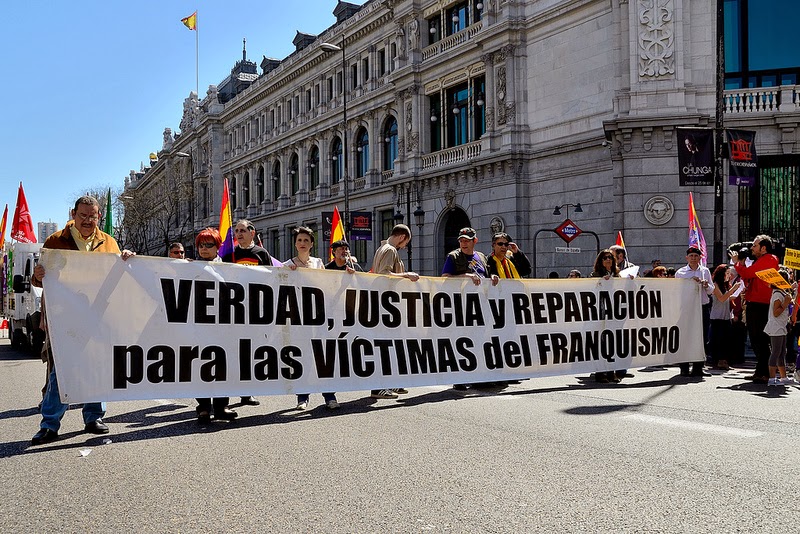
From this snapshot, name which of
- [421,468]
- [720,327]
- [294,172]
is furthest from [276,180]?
[421,468]

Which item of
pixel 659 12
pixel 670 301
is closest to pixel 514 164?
pixel 659 12

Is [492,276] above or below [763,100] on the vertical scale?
below

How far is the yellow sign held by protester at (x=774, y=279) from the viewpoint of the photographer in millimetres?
9539

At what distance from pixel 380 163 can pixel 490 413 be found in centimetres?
3143

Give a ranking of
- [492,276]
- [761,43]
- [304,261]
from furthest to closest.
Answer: [761,43] → [492,276] → [304,261]

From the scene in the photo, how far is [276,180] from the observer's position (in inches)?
2053

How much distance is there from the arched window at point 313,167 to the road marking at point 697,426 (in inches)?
1575

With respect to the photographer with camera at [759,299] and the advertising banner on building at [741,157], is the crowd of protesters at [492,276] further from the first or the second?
the advertising banner on building at [741,157]

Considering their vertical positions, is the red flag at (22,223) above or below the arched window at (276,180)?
below

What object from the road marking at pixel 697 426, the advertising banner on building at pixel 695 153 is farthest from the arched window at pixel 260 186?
the road marking at pixel 697 426

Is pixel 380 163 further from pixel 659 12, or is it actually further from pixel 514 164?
pixel 659 12

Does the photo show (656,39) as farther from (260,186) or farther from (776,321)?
(260,186)

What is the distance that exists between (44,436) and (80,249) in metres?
1.59

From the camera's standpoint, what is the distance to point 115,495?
15.1 ft
